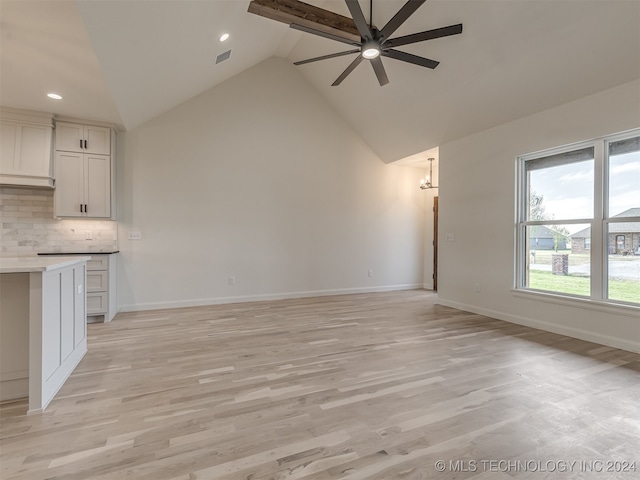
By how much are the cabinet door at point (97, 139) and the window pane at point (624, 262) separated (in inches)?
256

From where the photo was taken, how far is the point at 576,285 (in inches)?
145

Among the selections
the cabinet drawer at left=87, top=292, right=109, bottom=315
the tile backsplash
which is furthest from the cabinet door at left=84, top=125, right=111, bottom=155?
the cabinet drawer at left=87, top=292, right=109, bottom=315

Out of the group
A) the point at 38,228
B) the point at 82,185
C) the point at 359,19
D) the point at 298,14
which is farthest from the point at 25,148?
the point at 359,19

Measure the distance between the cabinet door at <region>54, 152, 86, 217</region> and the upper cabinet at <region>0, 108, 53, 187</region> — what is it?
0.12m

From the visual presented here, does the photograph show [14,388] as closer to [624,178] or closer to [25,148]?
[25,148]

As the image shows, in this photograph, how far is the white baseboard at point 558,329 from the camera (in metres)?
3.14

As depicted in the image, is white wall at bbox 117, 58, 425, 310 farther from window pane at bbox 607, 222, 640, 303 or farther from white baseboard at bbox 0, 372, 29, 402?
window pane at bbox 607, 222, 640, 303

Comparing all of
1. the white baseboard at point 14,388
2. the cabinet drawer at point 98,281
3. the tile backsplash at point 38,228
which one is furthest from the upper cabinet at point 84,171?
the white baseboard at point 14,388

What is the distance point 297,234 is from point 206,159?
209 cm

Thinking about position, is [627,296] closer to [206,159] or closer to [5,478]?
[5,478]

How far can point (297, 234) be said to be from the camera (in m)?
5.82

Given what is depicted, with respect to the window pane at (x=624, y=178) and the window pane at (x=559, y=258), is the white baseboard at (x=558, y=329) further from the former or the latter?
the window pane at (x=624, y=178)

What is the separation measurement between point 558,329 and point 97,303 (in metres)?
5.98

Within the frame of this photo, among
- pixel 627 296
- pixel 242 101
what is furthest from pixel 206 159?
pixel 627 296
